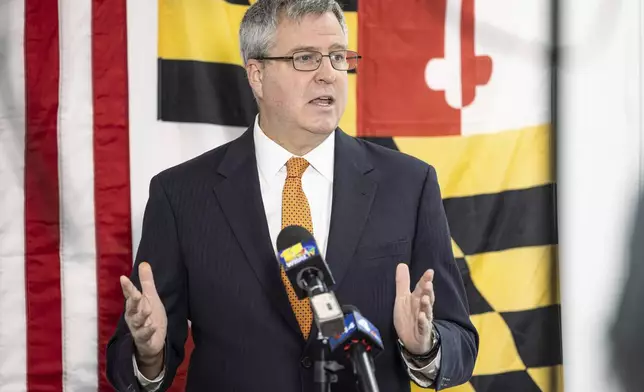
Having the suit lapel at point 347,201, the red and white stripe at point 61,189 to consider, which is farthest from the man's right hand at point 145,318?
the red and white stripe at point 61,189

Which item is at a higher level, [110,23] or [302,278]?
[110,23]

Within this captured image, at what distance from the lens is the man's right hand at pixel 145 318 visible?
1.42m

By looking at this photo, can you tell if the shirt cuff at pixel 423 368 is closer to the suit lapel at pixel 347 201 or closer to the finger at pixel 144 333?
the suit lapel at pixel 347 201

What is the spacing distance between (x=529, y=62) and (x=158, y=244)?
4.67 ft

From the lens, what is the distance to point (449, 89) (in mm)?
2584

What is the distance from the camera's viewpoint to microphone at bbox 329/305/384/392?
109cm

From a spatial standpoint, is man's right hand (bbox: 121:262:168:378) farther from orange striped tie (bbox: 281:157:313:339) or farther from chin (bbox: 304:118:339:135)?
chin (bbox: 304:118:339:135)

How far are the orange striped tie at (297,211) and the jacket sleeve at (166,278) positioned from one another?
24 cm

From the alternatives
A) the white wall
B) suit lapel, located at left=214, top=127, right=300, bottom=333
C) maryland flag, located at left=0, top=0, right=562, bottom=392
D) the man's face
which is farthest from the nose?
the white wall

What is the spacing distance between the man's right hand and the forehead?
1.86 ft

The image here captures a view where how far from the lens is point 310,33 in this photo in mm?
1726

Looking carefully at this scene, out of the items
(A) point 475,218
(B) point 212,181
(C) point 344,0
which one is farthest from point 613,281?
(B) point 212,181

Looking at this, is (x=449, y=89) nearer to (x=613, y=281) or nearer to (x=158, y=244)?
(x=613, y=281)

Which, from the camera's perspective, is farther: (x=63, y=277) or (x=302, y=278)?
(x=63, y=277)
